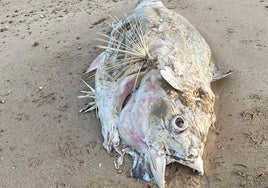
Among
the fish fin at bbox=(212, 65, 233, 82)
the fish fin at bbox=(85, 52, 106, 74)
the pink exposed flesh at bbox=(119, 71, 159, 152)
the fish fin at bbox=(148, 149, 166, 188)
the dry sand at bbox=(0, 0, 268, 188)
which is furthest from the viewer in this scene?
the fish fin at bbox=(85, 52, 106, 74)

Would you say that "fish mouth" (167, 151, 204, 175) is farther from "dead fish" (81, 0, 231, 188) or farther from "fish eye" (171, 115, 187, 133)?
"fish eye" (171, 115, 187, 133)

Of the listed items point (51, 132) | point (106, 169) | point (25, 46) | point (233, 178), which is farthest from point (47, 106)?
point (233, 178)

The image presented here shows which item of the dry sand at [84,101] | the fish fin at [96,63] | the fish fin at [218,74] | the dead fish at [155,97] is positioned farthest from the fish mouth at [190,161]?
the fish fin at [96,63]

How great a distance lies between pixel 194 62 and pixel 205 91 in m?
0.41

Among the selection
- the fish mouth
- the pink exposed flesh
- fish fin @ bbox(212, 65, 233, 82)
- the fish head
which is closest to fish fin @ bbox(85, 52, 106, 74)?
the pink exposed flesh

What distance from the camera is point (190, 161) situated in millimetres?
3553

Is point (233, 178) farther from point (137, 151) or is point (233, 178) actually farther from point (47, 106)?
point (47, 106)

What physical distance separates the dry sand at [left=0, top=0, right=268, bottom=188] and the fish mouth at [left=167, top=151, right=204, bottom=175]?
6.6 inches

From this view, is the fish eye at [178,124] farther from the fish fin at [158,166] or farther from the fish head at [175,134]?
the fish fin at [158,166]

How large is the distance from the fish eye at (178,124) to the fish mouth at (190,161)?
0.66 ft

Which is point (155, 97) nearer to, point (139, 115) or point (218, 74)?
point (139, 115)

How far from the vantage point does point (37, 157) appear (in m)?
4.09

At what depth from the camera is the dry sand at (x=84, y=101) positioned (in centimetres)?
384

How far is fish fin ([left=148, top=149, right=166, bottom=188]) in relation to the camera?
3.54m
